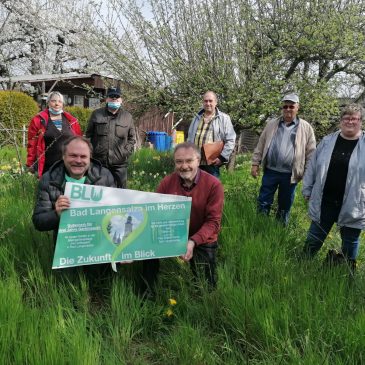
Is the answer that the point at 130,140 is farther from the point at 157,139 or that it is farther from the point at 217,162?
the point at 157,139

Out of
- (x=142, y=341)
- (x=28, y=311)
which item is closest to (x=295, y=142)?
(x=142, y=341)

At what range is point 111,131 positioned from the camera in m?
5.19

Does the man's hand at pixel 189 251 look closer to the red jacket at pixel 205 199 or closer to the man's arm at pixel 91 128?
the red jacket at pixel 205 199

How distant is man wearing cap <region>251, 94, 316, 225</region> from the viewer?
436 cm

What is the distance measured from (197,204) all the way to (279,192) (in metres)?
1.79

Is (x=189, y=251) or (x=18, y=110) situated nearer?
(x=189, y=251)

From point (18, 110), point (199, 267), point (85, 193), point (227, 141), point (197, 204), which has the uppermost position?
point (18, 110)

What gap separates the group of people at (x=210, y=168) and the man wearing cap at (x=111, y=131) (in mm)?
13

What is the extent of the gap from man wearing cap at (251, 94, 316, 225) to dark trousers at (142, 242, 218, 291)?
4.43ft

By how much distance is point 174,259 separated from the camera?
3.37 meters

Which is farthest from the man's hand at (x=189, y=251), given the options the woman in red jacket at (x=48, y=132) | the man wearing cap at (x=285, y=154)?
the woman in red jacket at (x=48, y=132)

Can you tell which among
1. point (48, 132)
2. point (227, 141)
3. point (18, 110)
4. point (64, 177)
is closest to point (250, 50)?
point (227, 141)

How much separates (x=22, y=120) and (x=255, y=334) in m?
13.3

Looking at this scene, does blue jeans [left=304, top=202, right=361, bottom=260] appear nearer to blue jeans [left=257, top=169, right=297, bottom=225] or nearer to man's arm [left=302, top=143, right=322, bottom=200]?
man's arm [left=302, top=143, right=322, bottom=200]
